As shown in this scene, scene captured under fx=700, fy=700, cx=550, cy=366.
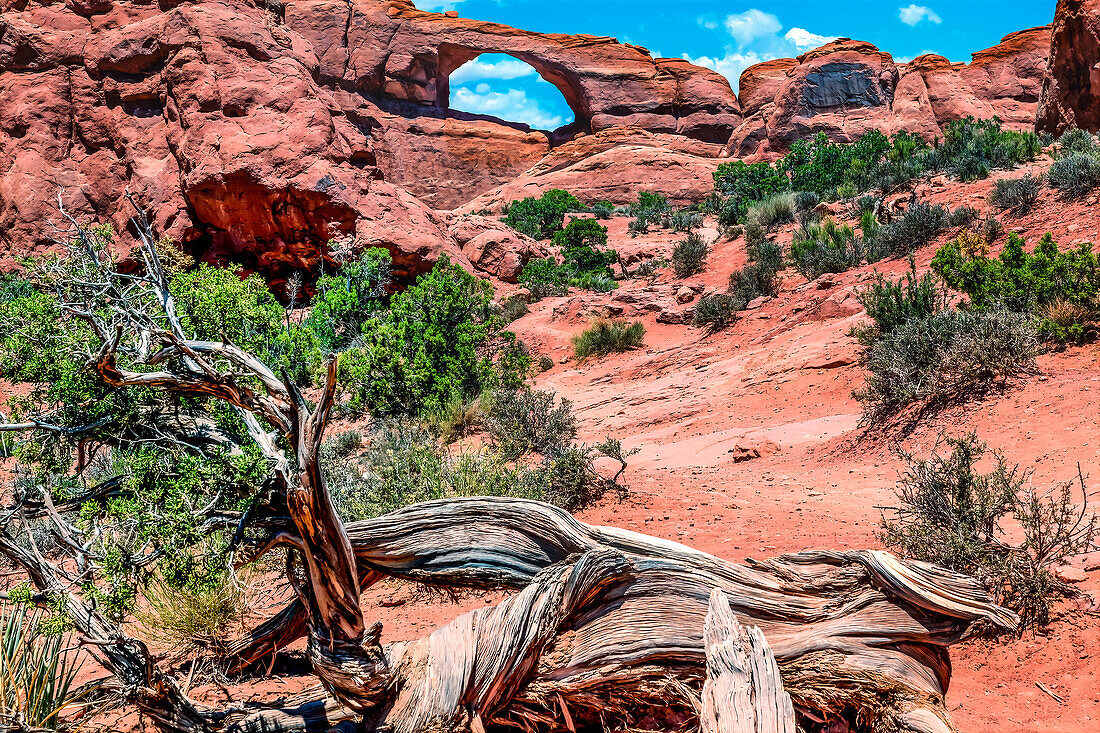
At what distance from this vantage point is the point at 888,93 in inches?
1549

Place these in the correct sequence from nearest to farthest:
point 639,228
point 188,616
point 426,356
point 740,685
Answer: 1. point 740,685
2. point 188,616
3. point 426,356
4. point 639,228

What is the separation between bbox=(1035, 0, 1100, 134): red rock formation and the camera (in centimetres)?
1634

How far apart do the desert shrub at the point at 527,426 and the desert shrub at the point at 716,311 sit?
705 centimetres

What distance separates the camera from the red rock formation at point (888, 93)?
3662 cm

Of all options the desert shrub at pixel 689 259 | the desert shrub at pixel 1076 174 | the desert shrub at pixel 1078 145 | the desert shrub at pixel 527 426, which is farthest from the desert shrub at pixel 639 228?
the desert shrub at pixel 527 426

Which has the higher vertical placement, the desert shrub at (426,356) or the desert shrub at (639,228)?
the desert shrub at (639,228)

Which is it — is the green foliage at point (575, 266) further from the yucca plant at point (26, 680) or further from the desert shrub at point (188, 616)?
the yucca plant at point (26, 680)

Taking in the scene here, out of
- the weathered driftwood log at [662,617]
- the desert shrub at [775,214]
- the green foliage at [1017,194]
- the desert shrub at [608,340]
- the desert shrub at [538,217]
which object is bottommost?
the weathered driftwood log at [662,617]

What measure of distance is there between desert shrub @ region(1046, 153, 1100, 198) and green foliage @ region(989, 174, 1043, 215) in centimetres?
36

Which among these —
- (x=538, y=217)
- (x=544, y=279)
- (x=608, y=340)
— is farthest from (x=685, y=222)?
(x=608, y=340)

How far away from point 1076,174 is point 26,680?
51.7 ft

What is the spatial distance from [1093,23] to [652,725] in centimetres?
2018

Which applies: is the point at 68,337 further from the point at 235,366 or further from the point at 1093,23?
the point at 1093,23

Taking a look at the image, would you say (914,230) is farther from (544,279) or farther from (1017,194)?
(544,279)
